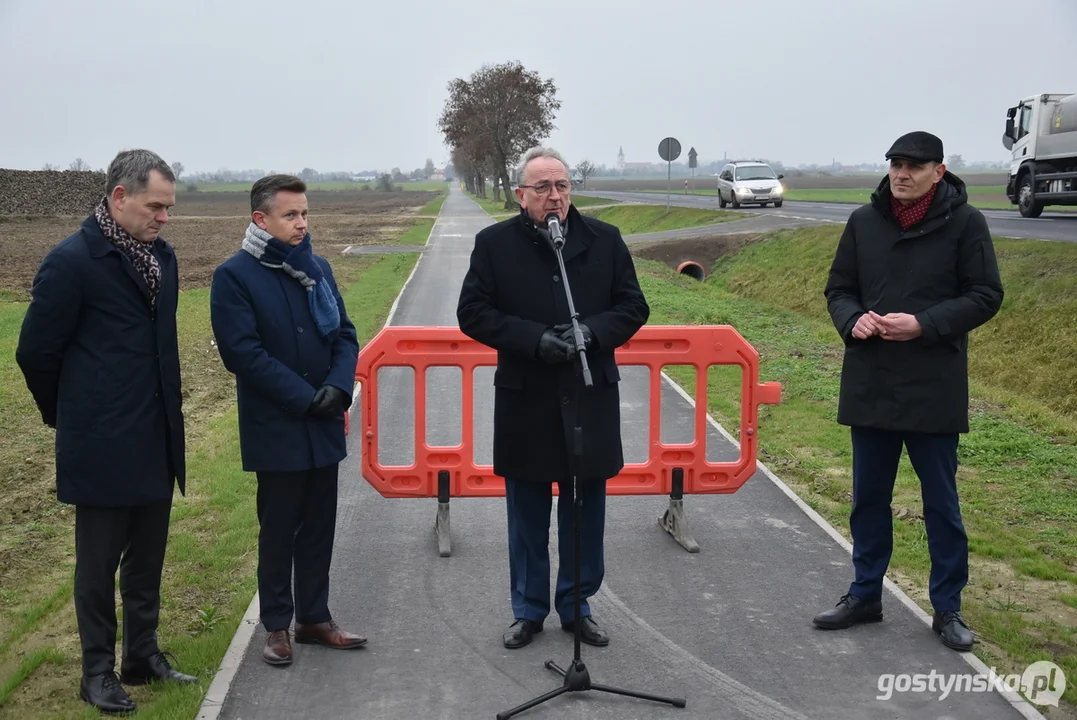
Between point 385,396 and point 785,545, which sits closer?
point 785,545

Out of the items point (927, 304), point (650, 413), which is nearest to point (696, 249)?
point (650, 413)

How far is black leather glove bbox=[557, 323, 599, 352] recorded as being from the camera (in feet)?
15.4

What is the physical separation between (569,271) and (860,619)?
90.3 inches

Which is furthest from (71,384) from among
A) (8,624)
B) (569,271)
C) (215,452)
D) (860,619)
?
(215,452)

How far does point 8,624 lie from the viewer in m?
5.50

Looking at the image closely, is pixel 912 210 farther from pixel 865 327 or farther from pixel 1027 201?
pixel 1027 201

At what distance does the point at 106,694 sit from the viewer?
4469 mm

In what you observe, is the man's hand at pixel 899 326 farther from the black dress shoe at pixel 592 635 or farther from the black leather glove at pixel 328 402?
the black leather glove at pixel 328 402

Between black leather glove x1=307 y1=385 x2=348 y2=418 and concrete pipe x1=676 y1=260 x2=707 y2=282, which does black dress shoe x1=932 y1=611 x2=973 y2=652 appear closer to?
black leather glove x1=307 y1=385 x2=348 y2=418

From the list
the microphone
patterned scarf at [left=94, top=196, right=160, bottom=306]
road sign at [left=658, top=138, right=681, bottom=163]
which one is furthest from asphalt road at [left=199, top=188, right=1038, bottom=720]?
road sign at [left=658, top=138, right=681, bottom=163]

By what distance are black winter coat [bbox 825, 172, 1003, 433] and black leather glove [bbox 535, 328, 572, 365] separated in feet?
5.04

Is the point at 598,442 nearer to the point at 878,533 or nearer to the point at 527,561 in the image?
the point at 527,561

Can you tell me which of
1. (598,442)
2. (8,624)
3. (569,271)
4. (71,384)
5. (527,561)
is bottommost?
(8,624)

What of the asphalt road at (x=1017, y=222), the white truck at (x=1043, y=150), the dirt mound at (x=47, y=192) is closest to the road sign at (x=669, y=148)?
the asphalt road at (x=1017, y=222)
